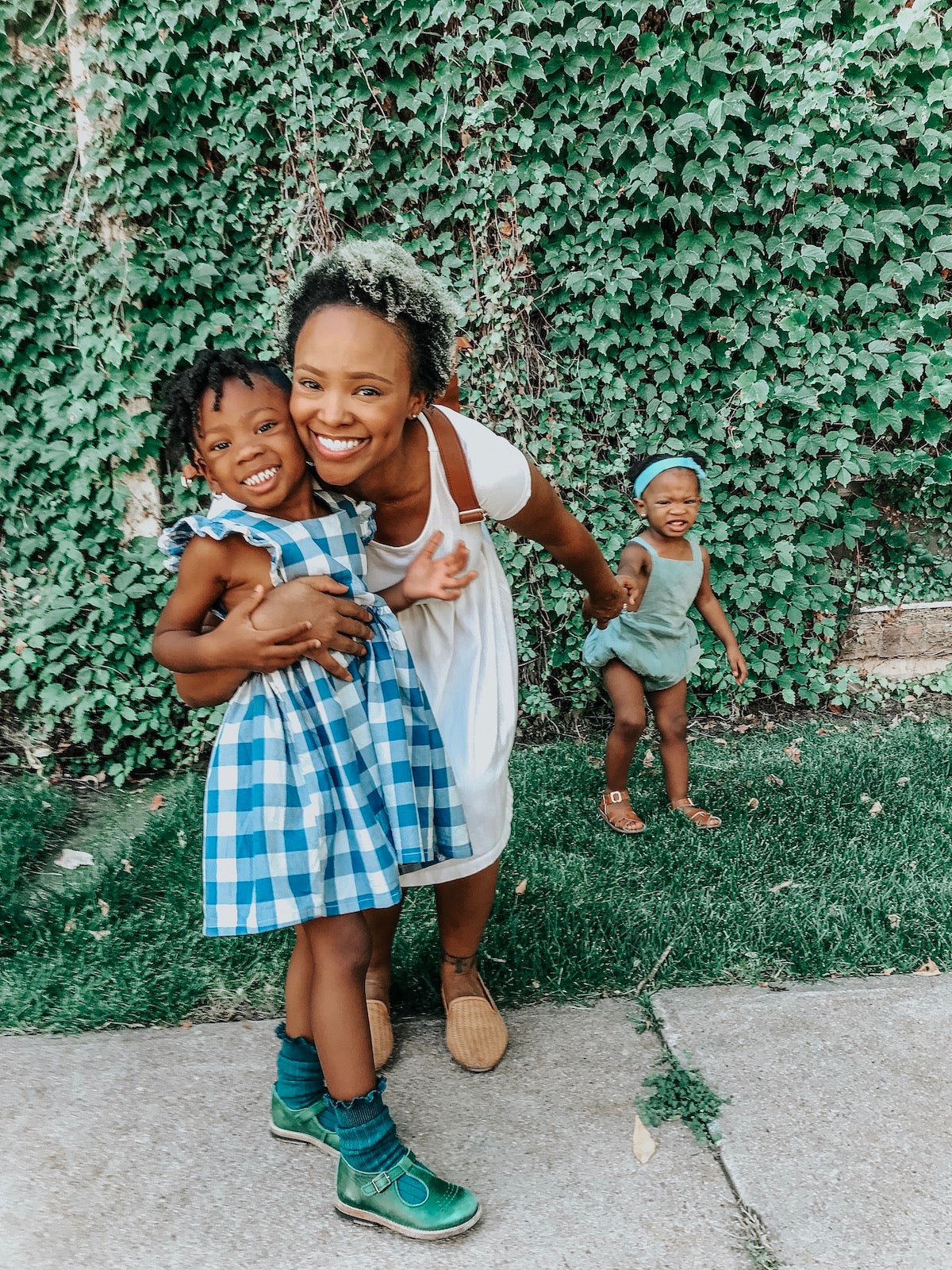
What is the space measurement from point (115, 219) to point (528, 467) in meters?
2.51

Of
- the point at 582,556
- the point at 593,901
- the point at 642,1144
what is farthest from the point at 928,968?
the point at 582,556

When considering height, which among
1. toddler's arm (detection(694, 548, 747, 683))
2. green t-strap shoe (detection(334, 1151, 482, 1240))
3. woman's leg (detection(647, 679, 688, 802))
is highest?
toddler's arm (detection(694, 548, 747, 683))

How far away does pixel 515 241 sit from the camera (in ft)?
13.0

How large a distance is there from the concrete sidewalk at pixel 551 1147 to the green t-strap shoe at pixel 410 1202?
35 millimetres

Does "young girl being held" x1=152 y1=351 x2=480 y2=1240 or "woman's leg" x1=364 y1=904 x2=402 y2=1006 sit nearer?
"young girl being held" x1=152 y1=351 x2=480 y2=1240

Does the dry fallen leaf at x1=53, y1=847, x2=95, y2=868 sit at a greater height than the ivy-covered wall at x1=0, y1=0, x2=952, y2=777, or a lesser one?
lesser

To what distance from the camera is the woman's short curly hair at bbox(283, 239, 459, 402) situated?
1.87 m

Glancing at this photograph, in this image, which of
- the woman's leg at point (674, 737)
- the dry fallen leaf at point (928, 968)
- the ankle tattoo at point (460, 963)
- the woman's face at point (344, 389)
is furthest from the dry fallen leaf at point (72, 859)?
the dry fallen leaf at point (928, 968)

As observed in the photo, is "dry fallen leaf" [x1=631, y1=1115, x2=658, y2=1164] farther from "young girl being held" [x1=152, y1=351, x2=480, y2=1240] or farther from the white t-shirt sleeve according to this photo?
the white t-shirt sleeve

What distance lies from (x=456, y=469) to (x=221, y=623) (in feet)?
2.07

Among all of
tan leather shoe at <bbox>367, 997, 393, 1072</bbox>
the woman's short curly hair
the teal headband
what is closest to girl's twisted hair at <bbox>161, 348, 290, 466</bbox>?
the woman's short curly hair

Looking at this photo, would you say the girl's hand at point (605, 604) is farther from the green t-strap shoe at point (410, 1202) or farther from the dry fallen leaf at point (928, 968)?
the green t-strap shoe at point (410, 1202)

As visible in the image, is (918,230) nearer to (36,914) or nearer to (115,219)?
(115,219)

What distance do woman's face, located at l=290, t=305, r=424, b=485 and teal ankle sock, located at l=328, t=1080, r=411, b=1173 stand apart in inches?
45.7
